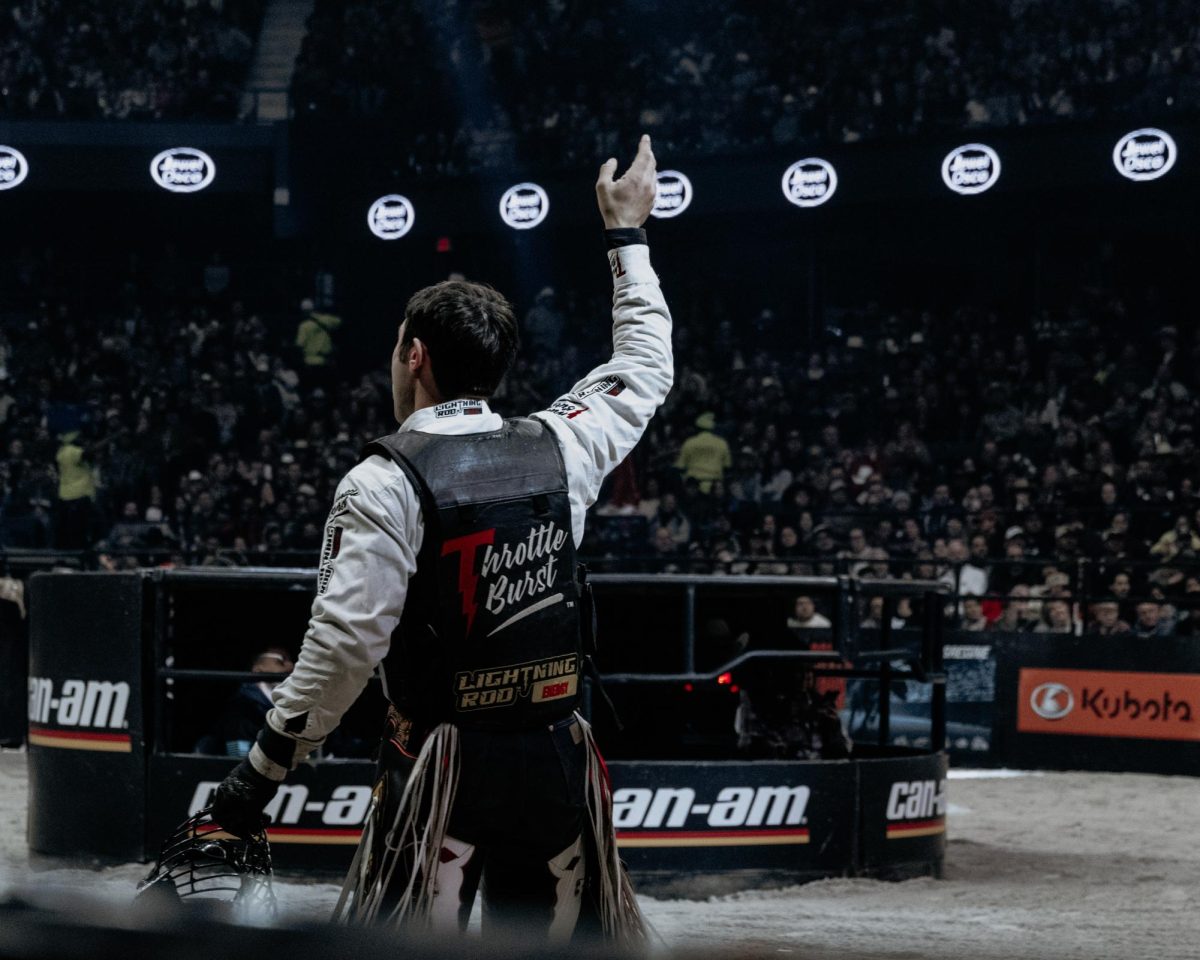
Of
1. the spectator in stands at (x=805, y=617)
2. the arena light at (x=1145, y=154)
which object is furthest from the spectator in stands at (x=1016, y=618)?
the arena light at (x=1145, y=154)

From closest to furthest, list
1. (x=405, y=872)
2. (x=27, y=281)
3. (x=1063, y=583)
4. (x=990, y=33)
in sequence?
(x=405, y=872) < (x=1063, y=583) < (x=990, y=33) < (x=27, y=281)

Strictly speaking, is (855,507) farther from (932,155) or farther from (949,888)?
(949,888)

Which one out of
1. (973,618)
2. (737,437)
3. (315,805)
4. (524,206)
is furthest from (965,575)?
(524,206)

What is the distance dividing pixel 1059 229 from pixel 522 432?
22244 millimetres

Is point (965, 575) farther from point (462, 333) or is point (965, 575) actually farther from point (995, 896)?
point (462, 333)

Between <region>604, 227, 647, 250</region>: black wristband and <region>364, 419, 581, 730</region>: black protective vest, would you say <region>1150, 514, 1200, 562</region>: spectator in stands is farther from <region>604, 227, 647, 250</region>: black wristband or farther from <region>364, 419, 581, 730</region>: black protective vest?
<region>364, 419, 581, 730</region>: black protective vest

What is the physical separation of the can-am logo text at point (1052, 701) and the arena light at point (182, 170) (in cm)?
1616

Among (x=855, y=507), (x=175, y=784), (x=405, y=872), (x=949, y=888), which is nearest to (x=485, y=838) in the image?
(x=405, y=872)

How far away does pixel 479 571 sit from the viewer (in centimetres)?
317

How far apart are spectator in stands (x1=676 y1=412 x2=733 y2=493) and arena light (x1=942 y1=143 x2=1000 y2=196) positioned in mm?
4749

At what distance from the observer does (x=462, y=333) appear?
3.23m

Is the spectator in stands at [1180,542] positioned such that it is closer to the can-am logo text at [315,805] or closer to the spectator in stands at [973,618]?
the spectator in stands at [973,618]

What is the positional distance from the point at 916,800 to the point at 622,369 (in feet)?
18.1

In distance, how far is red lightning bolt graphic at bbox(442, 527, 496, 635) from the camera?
10.4 ft
